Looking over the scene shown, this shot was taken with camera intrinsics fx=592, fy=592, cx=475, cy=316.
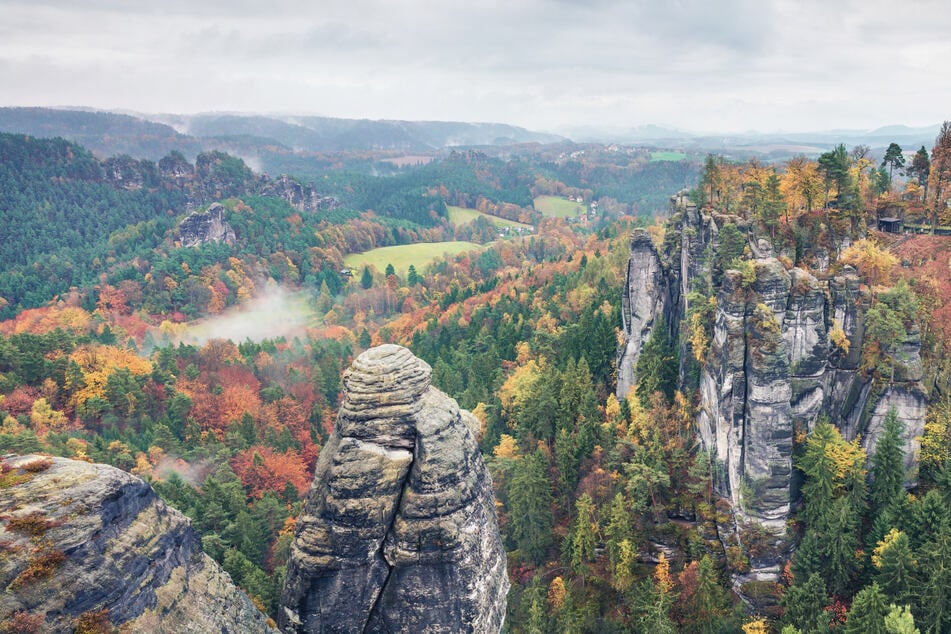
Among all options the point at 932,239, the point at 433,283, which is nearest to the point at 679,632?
the point at 932,239

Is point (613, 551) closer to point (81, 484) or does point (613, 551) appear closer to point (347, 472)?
point (347, 472)

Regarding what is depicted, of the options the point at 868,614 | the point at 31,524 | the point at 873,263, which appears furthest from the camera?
the point at 873,263

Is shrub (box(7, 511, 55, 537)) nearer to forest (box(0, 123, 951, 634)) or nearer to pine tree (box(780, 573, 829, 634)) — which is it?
forest (box(0, 123, 951, 634))

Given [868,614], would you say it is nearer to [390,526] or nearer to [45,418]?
[390,526]

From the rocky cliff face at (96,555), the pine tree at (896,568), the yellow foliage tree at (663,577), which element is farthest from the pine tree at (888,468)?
→ the rocky cliff face at (96,555)

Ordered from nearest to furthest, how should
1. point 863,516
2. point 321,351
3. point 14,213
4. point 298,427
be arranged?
point 863,516
point 298,427
point 321,351
point 14,213

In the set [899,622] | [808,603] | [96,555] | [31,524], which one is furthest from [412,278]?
[31,524]
